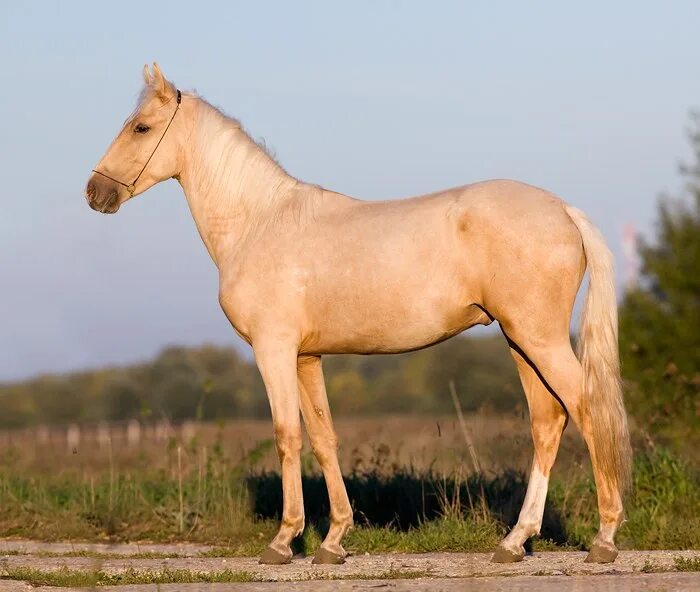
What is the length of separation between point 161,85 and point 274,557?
335 cm

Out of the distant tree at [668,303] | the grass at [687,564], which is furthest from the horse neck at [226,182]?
the distant tree at [668,303]

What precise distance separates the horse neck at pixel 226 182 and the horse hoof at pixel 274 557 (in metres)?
2.03

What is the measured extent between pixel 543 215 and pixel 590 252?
1.26ft

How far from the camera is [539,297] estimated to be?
7.00 metres

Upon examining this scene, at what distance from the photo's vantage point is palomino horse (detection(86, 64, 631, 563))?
276 inches

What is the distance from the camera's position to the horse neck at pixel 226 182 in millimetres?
8016

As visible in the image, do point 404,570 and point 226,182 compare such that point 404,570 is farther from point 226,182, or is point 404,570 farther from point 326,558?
point 226,182

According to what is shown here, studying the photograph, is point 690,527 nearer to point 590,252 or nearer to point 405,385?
point 590,252

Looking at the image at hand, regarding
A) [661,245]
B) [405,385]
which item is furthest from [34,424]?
[661,245]

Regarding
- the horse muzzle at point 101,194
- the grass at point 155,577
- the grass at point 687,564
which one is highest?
the horse muzzle at point 101,194

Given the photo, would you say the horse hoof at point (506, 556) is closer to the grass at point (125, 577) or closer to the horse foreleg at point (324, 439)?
the horse foreleg at point (324, 439)

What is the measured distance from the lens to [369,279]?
7.34 metres

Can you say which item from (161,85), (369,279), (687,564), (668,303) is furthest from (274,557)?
(668,303)

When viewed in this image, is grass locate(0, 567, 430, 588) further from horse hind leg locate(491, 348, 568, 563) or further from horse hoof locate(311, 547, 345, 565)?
horse hind leg locate(491, 348, 568, 563)
